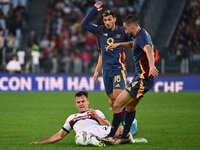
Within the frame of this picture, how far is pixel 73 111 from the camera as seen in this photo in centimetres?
1497

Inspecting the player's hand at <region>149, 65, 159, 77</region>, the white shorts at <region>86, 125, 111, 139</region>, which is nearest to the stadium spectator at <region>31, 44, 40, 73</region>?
the white shorts at <region>86, 125, 111, 139</region>

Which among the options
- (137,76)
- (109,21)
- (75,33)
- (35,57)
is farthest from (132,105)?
(75,33)

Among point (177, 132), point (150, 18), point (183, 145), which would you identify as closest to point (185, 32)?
point (150, 18)

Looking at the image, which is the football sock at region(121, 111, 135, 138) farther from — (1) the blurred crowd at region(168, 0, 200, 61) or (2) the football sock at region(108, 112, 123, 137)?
(1) the blurred crowd at region(168, 0, 200, 61)

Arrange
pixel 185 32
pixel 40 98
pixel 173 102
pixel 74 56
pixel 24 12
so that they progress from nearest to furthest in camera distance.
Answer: pixel 173 102, pixel 40 98, pixel 74 56, pixel 185 32, pixel 24 12

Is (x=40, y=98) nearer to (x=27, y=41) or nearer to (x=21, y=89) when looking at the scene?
(x=21, y=89)

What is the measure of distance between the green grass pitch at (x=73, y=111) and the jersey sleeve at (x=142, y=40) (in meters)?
1.60

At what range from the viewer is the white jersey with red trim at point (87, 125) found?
8281 millimetres

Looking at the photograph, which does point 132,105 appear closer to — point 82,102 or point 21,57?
point 82,102

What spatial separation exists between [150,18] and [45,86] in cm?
646

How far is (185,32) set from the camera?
88.2 ft

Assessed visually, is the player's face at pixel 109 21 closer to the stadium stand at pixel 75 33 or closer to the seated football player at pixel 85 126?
the seated football player at pixel 85 126

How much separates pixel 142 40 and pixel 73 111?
288 inches

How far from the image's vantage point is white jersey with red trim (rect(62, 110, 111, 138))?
8281mm
